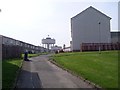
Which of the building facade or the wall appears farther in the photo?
the building facade

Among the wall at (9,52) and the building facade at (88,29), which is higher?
the building facade at (88,29)

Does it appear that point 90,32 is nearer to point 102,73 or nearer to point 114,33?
point 114,33

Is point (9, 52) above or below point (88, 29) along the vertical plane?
below

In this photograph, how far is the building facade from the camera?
73.0 metres

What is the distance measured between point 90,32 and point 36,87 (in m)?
55.0

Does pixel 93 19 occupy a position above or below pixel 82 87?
above

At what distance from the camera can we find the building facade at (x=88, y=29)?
7300 cm

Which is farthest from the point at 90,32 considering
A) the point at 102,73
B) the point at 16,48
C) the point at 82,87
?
the point at 82,87

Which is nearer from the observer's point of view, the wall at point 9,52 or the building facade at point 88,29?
the wall at point 9,52

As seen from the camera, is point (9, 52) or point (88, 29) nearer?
point (9, 52)

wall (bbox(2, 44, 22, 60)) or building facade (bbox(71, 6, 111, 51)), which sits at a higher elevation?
building facade (bbox(71, 6, 111, 51))

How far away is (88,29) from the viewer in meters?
73.5

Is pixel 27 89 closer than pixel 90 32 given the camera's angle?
Yes

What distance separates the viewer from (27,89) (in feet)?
60.0
